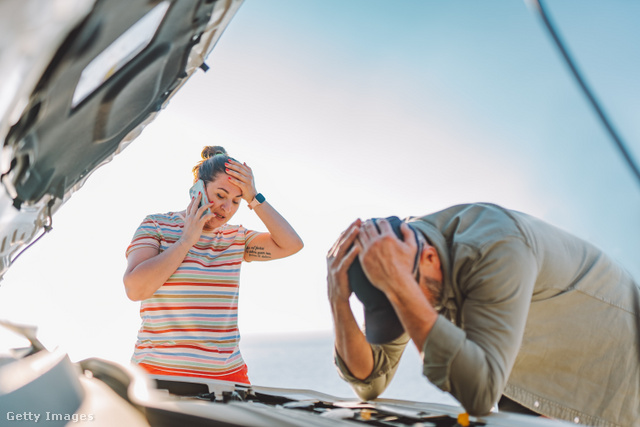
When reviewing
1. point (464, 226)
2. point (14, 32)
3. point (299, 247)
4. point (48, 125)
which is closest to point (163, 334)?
point (299, 247)

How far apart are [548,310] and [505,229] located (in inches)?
7.9

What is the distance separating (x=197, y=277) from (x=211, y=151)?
1.69 ft

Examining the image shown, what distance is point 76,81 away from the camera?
2.73ft

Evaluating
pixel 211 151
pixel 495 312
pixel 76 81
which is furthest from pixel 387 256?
pixel 211 151

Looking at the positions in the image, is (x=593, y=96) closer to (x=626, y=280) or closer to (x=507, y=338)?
(x=626, y=280)

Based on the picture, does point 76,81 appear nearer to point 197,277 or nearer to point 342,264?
point 342,264

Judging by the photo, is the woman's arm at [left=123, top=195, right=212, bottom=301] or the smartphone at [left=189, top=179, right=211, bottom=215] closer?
the woman's arm at [left=123, top=195, right=212, bottom=301]

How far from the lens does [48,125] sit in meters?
0.86

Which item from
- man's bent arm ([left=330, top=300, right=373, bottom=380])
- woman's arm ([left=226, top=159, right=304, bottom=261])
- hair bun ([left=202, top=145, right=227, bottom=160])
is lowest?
man's bent arm ([left=330, top=300, right=373, bottom=380])

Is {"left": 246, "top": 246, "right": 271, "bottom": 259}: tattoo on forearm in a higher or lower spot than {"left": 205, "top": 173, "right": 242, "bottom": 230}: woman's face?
lower

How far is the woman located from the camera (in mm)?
1482

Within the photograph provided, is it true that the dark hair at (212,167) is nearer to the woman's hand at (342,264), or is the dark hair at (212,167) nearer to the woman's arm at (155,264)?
the woman's arm at (155,264)

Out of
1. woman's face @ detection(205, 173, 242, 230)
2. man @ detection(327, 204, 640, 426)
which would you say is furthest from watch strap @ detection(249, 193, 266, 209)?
man @ detection(327, 204, 640, 426)

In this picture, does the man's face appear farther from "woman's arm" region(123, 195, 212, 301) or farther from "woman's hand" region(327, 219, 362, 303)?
"woman's arm" region(123, 195, 212, 301)
